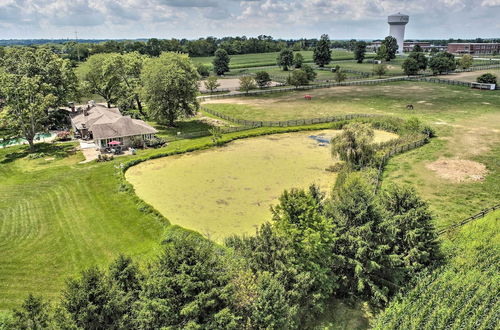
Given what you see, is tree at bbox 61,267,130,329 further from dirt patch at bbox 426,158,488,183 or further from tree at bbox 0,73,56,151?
tree at bbox 0,73,56,151

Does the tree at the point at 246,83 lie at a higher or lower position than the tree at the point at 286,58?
lower

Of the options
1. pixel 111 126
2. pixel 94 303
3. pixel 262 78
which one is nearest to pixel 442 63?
pixel 262 78

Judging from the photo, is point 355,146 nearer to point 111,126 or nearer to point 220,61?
point 111,126

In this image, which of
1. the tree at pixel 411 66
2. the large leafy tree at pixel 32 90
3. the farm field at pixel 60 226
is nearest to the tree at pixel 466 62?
the tree at pixel 411 66

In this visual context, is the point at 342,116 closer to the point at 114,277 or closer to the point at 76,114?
the point at 76,114

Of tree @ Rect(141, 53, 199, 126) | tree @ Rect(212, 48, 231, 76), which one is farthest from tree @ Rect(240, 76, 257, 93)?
tree @ Rect(212, 48, 231, 76)

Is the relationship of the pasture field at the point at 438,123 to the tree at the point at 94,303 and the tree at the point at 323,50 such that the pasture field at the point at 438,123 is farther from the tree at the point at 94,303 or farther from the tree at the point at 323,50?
the tree at the point at 323,50
